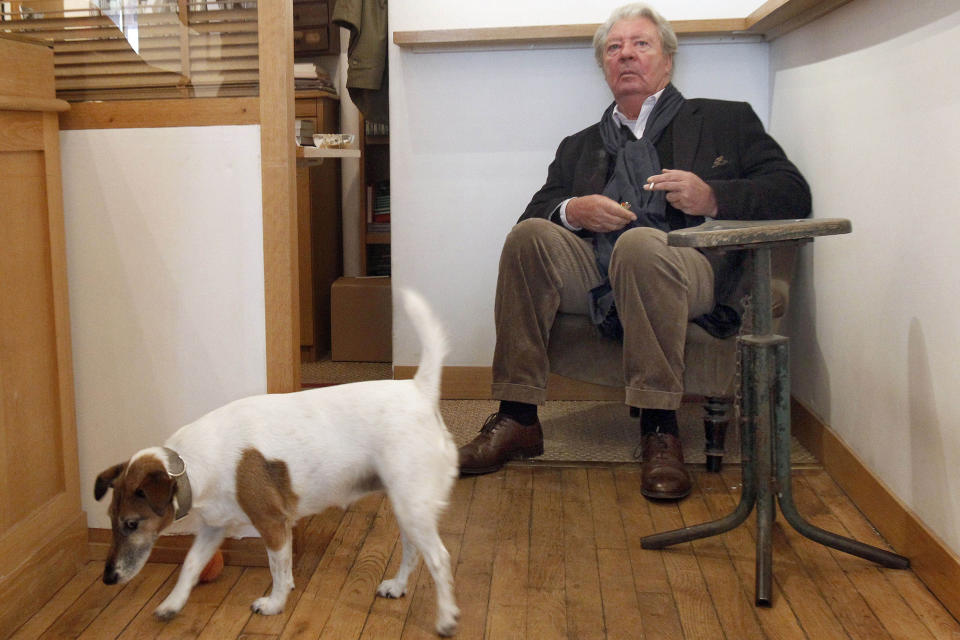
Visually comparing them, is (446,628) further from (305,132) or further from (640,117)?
(305,132)

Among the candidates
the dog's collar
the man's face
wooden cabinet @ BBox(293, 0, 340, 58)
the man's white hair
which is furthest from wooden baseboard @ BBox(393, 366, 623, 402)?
wooden cabinet @ BBox(293, 0, 340, 58)

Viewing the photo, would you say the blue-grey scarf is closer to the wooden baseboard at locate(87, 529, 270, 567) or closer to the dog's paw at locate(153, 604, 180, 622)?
the wooden baseboard at locate(87, 529, 270, 567)

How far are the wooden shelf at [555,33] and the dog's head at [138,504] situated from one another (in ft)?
5.95

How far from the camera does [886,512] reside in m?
2.01

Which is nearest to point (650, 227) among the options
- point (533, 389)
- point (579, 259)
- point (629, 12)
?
point (579, 259)

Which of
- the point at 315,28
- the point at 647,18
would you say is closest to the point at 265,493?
the point at 647,18

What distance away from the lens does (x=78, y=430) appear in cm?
191

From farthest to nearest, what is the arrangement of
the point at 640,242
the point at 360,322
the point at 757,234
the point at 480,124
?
the point at 360,322 → the point at 480,124 → the point at 640,242 → the point at 757,234

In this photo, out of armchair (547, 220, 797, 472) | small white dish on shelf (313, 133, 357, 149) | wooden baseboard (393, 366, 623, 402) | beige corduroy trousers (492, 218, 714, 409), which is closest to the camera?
beige corduroy trousers (492, 218, 714, 409)

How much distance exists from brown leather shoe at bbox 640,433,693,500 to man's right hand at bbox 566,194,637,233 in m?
0.55

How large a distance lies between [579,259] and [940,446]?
3.27 ft

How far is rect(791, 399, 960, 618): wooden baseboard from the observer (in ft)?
5.56

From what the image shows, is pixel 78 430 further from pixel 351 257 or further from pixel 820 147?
pixel 351 257

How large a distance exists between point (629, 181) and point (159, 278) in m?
1.28
